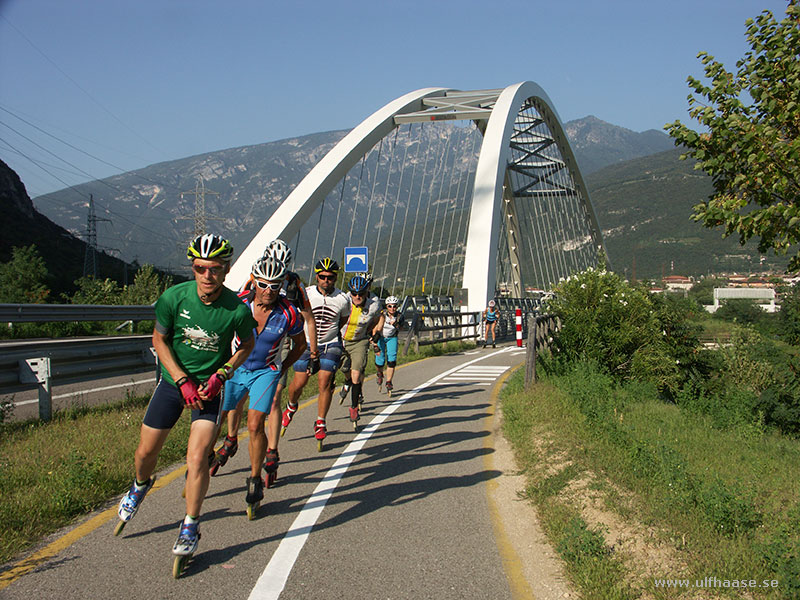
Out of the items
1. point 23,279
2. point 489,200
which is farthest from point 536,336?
point 23,279

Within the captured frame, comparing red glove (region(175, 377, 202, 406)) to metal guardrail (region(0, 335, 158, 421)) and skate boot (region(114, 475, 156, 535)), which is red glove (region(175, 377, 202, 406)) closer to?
skate boot (region(114, 475, 156, 535))

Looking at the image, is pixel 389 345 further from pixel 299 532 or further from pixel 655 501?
pixel 299 532

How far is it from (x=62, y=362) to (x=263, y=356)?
434 centimetres

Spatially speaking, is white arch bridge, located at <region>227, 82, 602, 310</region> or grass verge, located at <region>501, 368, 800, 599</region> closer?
grass verge, located at <region>501, 368, 800, 599</region>

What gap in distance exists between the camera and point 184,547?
3824mm

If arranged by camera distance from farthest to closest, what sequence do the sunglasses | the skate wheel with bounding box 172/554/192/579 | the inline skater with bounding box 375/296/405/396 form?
the inline skater with bounding box 375/296/405/396, the sunglasses, the skate wheel with bounding box 172/554/192/579

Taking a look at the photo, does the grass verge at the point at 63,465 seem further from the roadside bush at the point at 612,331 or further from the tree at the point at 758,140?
the roadside bush at the point at 612,331

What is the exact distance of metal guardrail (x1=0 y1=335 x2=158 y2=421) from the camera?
7594 millimetres

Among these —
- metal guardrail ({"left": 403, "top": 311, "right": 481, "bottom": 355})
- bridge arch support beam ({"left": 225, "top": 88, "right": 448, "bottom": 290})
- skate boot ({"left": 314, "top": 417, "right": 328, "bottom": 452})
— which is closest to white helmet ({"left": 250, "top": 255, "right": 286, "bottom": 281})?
skate boot ({"left": 314, "top": 417, "right": 328, "bottom": 452})

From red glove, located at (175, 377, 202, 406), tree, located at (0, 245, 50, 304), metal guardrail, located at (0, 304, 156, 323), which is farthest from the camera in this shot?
tree, located at (0, 245, 50, 304)

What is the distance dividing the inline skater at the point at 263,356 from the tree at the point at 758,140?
15.8ft

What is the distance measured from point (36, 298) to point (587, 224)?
110 feet

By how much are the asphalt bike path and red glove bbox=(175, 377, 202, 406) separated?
3.05ft

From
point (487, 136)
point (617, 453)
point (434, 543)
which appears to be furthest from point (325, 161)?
point (434, 543)
